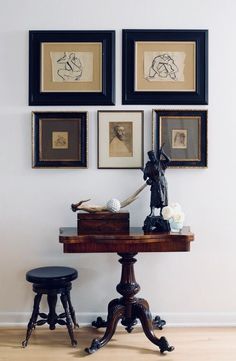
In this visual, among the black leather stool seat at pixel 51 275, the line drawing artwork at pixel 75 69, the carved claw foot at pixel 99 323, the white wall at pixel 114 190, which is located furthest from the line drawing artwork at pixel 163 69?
the carved claw foot at pixel 99 323

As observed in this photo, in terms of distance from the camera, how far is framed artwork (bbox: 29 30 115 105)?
3.15 m

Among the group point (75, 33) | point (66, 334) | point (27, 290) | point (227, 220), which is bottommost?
point (66, 334)

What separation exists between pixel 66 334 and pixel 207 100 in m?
1.92

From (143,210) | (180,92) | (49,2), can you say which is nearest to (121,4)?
(49,2)

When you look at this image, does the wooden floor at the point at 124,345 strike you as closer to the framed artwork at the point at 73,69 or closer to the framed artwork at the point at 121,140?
the framed artwork at the point at 121,140

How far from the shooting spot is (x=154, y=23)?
3.17m

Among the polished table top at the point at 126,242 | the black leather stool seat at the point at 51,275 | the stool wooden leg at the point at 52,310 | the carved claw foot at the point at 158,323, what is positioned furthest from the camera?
the carved claw foot at the point at 158,323

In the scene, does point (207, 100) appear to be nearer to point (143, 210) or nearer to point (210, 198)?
point (210, 198)

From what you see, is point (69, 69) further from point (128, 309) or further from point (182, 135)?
point (128, 309)

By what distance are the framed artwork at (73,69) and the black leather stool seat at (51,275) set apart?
1.16 m

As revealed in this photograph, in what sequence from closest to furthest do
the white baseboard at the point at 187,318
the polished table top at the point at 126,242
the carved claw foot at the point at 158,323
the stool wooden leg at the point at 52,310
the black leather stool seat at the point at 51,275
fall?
the polished table top at the point at 126,242
the black leather stool seat at the point at 51,275
the stool wooden leg at the point at 52,310
the carved claw foot at the point at 158,323
the white baseboard at the point at 187,318

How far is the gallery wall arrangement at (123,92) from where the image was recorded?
3156mm

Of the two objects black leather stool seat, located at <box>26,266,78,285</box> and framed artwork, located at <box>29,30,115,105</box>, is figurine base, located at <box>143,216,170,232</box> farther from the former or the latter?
framed artwork, located at <box>29,30,115,105</box>

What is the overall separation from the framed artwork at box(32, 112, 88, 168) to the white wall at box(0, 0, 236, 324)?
0.06 meters
